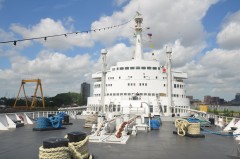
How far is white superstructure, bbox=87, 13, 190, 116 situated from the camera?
120ft

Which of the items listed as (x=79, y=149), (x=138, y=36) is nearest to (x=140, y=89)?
(x=138, y=36)

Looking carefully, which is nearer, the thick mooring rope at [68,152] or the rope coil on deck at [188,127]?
the thick mooring rope at [68,152]

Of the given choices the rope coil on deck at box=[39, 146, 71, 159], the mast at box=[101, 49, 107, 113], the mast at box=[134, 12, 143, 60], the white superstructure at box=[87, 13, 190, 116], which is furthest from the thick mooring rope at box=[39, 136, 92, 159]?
the mast at box=[134, 12, 143, 60]

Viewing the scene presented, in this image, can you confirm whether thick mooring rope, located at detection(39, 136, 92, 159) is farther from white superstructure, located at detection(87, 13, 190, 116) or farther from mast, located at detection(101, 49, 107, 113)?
mast, located at detection(101, 49, 107, 113)

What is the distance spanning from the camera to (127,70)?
40.7 meters

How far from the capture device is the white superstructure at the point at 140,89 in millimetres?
36656

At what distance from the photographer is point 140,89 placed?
127ft

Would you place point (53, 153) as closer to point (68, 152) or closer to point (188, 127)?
point (68, 152)

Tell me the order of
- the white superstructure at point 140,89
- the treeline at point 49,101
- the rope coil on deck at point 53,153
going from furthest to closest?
1. the treeline at point 49,101
2. the white superstructure at point 140,89
3. the rope coil on deck at point 53,153

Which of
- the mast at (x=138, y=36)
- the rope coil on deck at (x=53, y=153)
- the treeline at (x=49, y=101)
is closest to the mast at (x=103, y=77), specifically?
the mast at (x=138, y=36)

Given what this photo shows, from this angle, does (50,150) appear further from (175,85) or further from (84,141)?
(175,85)

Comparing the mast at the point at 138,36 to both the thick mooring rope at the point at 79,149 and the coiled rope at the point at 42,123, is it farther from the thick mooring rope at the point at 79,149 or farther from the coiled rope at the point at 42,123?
the thick mooring rope at the point at 79,149

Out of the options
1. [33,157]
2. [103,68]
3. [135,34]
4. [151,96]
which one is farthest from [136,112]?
[33,157]

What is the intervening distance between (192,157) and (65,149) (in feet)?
17.7
